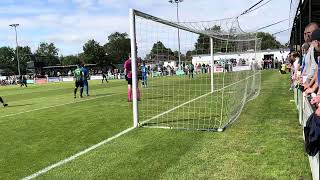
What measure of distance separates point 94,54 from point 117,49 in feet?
48.2

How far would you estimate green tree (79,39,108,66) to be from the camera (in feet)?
443

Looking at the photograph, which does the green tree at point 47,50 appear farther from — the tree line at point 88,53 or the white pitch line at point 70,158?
the white pitch line at point 70,158

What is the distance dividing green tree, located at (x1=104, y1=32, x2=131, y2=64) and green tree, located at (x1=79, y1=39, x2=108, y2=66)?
15.3 feet

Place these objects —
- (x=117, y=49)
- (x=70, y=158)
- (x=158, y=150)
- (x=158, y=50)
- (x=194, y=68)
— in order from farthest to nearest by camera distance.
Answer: (x=117, y=49), (x=194, y=68), (x=158, y=50), (x=158, y=150), (x=70, y=158)

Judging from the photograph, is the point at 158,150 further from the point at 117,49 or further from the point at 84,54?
the point at 117,49

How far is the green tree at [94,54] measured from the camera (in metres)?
135

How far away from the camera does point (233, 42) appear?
604 inches

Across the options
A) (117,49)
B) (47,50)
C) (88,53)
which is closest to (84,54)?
(88,53)

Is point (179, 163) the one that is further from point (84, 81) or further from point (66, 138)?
point (84, 81)

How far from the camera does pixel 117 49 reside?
14912cm

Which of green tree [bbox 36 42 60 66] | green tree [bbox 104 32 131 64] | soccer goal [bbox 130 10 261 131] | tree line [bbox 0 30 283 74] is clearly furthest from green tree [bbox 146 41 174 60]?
green tree [bbox 36 42 60 66]

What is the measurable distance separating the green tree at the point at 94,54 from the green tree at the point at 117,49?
465cm

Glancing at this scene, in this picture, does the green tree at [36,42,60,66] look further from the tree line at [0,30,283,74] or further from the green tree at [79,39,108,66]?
the green tree at [79,39,108,66]

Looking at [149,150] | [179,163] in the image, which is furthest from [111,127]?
[179,163]
